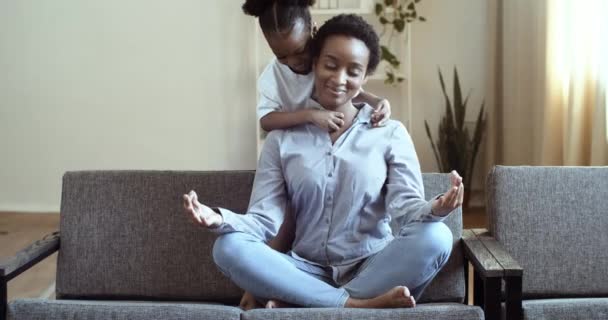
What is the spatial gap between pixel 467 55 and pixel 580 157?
1344 mm

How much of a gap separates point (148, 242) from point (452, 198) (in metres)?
0.86

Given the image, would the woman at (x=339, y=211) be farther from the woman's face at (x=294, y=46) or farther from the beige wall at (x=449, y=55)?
the beige wall at (x=449, y=55)

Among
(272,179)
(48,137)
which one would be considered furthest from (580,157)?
(48,137)

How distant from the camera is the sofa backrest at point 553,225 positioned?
1.90 m

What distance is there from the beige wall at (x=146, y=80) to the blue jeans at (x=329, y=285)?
8.64 feet

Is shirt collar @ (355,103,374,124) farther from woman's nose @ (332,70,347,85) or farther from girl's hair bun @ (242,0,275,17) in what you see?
girl's hair bun @ (242,0,275,17)

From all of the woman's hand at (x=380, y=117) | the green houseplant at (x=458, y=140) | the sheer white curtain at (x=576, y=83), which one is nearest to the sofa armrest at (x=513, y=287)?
the woman's hand at (x=380, y=117)

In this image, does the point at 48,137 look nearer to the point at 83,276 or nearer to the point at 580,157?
the point at 83,276

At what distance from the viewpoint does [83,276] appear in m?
1.93

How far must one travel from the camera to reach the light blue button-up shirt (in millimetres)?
1814

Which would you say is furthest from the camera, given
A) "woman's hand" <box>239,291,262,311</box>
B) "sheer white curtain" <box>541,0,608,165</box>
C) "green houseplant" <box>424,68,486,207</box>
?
"green houseplant" <box>424,68,486,207</box>

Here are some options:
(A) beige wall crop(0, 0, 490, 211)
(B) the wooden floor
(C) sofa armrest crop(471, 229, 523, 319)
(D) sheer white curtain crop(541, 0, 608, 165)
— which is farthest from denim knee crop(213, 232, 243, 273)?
(A) beige wall crop(0, 0, 490, 211)

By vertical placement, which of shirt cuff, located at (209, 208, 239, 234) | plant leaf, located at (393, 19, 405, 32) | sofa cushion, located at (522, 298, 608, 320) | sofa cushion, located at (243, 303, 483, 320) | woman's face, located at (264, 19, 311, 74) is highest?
plant leaf, located at (393, 19, 405, 32)

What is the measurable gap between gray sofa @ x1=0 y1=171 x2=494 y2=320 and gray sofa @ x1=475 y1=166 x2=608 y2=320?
0.39ft
